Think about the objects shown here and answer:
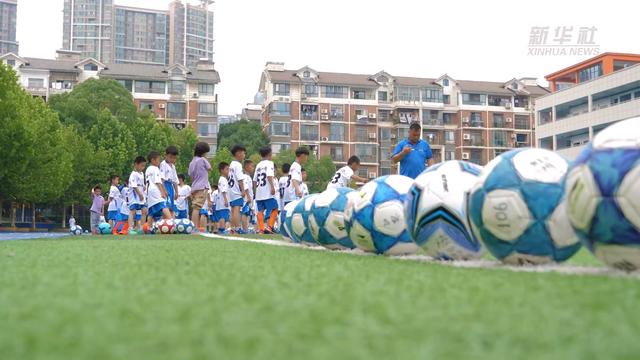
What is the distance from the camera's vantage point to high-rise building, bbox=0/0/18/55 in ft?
496

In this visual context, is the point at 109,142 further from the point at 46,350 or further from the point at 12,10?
the point at 12,10

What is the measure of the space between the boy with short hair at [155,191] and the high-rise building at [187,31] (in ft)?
469

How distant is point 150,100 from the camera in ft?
237

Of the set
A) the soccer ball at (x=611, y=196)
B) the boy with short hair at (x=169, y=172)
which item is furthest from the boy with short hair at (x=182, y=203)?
the soccer ball at (x=611, y=196)

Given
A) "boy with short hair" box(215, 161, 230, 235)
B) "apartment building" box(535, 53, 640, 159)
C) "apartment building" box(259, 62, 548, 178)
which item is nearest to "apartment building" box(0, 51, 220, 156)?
"apartment building" box(259, 62, 548, 178)

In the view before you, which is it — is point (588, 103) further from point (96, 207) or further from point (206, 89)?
point (96, 207)

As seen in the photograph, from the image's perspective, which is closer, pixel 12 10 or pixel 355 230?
pixel 355 230

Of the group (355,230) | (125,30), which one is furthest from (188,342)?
(125,30)

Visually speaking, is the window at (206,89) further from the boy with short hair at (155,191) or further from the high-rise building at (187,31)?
the high-rise building at (187,31)

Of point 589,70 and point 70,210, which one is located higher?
point 589,70

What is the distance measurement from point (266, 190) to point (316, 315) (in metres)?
14.2

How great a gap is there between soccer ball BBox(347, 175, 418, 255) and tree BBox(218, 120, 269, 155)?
63201 millimetres

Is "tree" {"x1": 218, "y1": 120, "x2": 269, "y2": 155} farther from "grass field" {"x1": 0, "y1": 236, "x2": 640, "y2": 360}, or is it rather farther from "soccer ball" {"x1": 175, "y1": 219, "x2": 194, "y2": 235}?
"grass field" {"x1": 0, "y1": 236, "x2": 640, "y2": 360}

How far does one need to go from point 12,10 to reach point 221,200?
518ft
